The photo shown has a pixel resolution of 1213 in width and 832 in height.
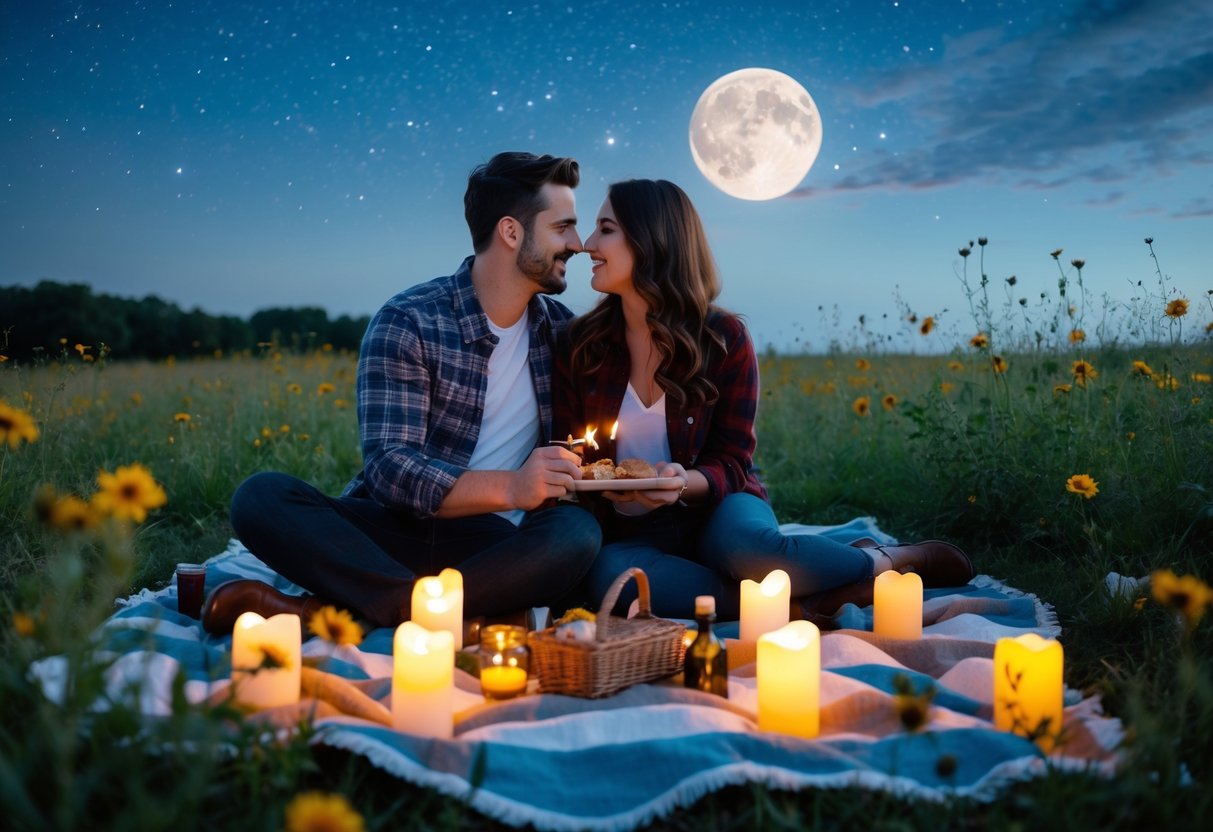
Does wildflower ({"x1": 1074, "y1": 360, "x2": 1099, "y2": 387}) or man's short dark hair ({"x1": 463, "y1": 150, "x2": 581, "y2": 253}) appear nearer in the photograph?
man's short dark hair ({"x1": 463, "y1": 150, "x2": 581, "y2": 253})

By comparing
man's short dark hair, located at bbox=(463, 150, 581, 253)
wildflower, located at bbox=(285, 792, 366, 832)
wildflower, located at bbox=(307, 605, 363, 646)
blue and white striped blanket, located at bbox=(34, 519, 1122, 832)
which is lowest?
blue and white striped blanket, located at bbox=(34, 519, 1122, 832)

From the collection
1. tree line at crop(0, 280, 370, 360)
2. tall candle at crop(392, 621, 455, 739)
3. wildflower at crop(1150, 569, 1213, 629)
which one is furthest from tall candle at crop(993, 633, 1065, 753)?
tree line at crop(0, 280, 370, 360)

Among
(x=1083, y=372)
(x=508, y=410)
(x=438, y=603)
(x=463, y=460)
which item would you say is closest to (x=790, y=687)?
(x=438, y=603)

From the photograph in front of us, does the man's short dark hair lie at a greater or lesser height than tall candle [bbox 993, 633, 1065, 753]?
greater

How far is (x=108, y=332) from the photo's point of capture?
12.4 metres

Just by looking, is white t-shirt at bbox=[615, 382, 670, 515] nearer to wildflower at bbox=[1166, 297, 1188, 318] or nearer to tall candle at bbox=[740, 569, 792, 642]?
tall candle at bbox=[740, 569, 792, 642]

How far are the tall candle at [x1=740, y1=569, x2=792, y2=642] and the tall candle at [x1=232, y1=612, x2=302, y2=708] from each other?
4.17 feet

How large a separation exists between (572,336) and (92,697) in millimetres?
2468

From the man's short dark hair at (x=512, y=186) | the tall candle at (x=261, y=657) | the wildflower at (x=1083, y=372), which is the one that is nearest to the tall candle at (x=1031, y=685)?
the tall candle at (x=261, y=657)

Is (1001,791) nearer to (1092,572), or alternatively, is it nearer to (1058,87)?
(1092,572)

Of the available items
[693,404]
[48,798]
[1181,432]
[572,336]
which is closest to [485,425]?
[572,336]

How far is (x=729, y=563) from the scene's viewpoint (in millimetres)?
3156

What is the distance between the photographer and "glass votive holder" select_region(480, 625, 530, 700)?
2.26 meters

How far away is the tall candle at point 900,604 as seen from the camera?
2762mm
